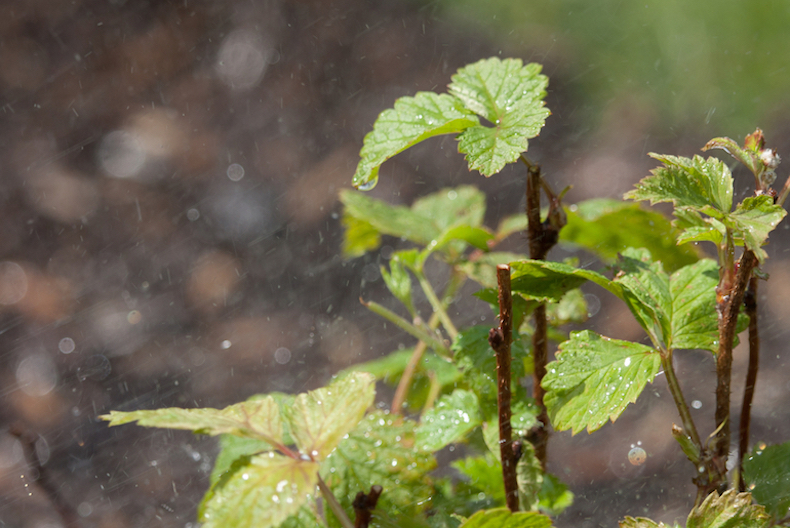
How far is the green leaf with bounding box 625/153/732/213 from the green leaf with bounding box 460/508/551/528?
0.66 feet

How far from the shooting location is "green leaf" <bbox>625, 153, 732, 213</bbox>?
1.15ft

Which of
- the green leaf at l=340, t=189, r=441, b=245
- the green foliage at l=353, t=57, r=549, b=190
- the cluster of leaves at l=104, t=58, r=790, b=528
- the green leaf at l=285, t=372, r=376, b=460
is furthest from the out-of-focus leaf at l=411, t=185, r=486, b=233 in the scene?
the green leaf at l=285, t=372, r=376, b=460

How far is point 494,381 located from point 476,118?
0.20 metres

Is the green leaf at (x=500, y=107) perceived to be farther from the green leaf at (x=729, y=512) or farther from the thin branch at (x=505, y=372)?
the green leaf at (x=729, y=512)

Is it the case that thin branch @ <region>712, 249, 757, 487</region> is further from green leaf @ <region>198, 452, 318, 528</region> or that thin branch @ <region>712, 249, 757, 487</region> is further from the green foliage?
green leaf @ <region>198, 452, 318, 528</region>

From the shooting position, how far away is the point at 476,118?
16.6 inches

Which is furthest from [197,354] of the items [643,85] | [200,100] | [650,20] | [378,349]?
[650,20]

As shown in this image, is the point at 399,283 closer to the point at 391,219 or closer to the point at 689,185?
the point at 391,219

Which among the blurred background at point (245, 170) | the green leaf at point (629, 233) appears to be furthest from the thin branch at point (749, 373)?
the blurred background at point (245, 170)

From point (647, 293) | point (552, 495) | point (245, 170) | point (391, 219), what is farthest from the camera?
point (245, 170)

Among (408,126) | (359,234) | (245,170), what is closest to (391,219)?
(359,234)

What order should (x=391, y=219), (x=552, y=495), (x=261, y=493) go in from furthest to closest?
1. (x=391, y=219)
2. (x=552, y=495)
3. (x=261, y=493)

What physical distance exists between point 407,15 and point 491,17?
11.4 inches

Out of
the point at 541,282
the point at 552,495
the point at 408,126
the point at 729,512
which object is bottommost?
the point at 552,495
